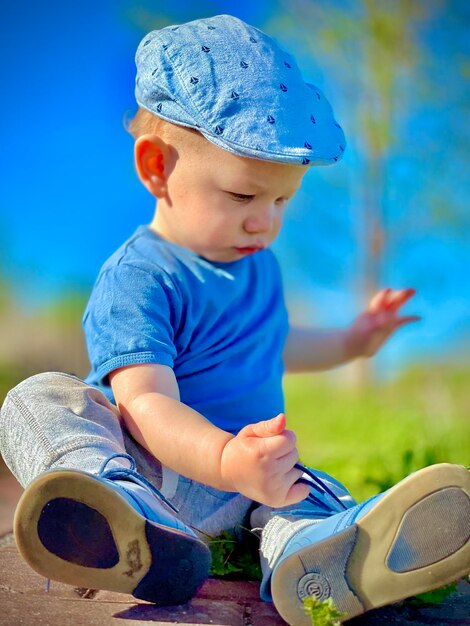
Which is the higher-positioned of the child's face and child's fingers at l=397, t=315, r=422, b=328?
the child's face

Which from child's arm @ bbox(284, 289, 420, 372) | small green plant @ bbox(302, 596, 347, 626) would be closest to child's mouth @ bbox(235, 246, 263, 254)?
child's arm @ bbox(284, 289, 420, 372)

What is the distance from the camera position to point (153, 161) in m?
2.00

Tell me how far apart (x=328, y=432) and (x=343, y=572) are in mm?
2032

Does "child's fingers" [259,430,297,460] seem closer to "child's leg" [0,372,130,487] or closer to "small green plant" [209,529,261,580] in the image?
"child's leg" [0,372,130,487]

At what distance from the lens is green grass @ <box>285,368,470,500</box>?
10.2ft

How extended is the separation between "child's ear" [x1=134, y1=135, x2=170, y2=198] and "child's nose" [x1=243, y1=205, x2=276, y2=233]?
239 millimetres

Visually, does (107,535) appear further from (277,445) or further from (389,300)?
(389,300)

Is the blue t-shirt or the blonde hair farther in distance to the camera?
the blonde hair

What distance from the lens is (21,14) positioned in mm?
3406

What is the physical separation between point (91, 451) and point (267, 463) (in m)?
0.36

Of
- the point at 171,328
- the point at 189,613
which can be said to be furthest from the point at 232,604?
the point at 171,328

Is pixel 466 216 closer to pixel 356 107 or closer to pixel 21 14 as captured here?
pixel 356 107

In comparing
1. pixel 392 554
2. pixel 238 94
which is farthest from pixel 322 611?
pixel 238 94

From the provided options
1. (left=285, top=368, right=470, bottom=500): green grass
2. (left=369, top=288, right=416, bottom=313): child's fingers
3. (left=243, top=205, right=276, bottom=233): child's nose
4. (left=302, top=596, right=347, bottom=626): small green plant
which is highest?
(left=243, top=205, right=276, bottom=233): child's nose
